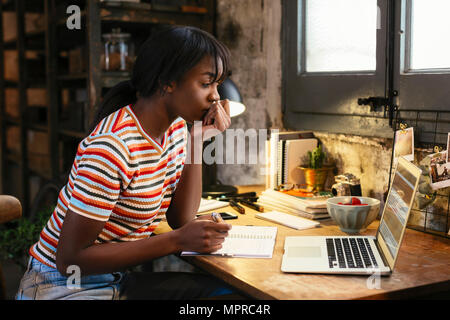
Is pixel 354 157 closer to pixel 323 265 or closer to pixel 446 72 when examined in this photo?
pixel 446 72

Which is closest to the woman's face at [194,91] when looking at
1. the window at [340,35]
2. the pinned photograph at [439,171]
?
the pinned photograph at [439,171]

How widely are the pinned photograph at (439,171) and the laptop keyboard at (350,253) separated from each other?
328 millimetres

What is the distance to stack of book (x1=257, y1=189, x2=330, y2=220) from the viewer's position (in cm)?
193

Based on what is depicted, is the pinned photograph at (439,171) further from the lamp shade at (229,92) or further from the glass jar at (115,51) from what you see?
the glass jar at (115,51)

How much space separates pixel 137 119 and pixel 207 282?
0.76 meters

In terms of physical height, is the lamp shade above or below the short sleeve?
above

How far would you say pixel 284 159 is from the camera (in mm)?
2270

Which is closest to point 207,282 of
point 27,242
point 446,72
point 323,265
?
point 323,265

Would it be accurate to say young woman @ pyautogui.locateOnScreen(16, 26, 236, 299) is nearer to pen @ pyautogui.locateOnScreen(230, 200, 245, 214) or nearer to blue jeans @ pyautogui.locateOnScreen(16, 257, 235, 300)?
blue jeans @ pyautogui.locateOnScreen(16, 257, 235, 300)

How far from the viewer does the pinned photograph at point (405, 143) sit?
1829mm

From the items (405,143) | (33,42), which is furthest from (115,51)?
(33,42)

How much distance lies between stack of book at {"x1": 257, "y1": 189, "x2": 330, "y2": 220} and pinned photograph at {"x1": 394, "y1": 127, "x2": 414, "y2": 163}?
323mm

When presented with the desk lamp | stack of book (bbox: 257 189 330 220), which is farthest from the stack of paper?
the desk lamp

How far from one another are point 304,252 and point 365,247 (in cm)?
18
